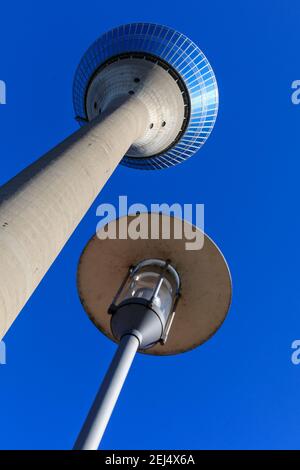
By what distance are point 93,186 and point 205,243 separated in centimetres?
484

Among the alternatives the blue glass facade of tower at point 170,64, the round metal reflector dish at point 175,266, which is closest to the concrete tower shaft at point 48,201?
the round metal reflector dish at point 175,266

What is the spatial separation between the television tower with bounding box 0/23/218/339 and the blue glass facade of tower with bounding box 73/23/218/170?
0.07 m

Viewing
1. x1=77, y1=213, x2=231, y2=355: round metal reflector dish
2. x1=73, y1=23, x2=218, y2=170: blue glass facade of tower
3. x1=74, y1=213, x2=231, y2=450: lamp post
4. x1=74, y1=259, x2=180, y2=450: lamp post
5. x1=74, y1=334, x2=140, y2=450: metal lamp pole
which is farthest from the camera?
x1=73, y1=23, x2=218, y2=170: blue glass facade of tower

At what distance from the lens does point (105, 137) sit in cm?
1736

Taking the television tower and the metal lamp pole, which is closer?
the metal lamp pole

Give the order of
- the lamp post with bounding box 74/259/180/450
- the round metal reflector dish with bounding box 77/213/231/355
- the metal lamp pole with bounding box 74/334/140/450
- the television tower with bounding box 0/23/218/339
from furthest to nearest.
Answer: the round metal reflector dish with bounding box 77/213/231/355
the television tower with bounding box 0/23/218/339
the lamp post with bounding box 74/259/180/450
the metal lamp pole with bounding box 74/334/140/450

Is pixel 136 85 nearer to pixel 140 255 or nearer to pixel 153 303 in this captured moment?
pixel 140 255

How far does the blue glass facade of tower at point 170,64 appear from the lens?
32094 mm

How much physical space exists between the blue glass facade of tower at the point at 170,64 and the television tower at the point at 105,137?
70 millimetres

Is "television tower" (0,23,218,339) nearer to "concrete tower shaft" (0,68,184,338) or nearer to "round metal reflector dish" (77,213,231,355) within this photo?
"concrete tower shaft" (0,68,184,338)

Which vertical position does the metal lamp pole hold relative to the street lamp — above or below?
below

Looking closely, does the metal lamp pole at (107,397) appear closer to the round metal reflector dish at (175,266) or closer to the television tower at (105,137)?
the television tower at (105,137)

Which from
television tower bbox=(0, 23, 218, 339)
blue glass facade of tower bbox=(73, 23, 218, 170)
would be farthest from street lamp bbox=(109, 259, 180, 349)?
blue glass facade of tower bbox=(73, 23, 218, 170)

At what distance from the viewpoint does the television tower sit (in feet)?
32.9
